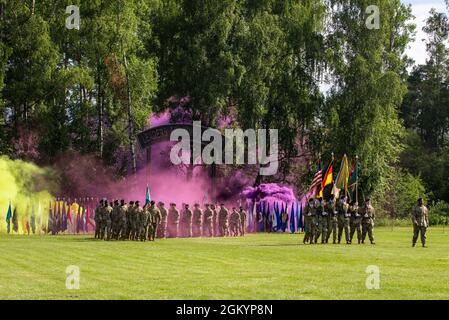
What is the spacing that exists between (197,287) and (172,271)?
3.78 meters

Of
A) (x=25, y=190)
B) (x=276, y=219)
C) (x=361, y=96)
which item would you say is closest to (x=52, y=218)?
(x=25, y=190)

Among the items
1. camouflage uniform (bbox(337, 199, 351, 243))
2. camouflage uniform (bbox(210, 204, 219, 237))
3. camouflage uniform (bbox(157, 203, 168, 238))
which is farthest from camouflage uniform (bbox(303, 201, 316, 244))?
camouflage uniform (bbox(210, 204, 219, 237))

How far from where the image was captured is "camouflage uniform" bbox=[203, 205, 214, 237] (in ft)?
140

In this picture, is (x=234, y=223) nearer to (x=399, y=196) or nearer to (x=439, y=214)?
(x=399, y=196)

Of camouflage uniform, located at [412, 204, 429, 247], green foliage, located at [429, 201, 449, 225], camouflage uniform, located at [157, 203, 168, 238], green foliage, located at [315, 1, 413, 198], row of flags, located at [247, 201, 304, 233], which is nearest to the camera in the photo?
camouflage uniform, located at [412, 204, 429, 247]

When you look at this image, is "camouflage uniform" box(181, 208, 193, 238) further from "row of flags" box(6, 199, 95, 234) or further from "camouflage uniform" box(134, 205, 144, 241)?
"row of flags" box(6, 199, 95, 234)

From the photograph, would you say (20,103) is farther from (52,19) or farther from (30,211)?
(30,211)

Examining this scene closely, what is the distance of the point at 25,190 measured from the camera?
48.7 metres

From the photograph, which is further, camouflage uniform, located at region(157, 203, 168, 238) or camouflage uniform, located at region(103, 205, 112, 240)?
camouflage uniform, located at region(157, 203, 168, 238)

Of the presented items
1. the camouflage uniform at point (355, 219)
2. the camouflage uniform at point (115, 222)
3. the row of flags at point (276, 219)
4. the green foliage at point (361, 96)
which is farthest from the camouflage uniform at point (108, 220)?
the green foliage at point (361, 96)

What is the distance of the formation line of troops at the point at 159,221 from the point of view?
1485 inches

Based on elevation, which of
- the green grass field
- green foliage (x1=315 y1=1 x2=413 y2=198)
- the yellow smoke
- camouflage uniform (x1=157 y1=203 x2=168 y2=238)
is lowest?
the green grass field

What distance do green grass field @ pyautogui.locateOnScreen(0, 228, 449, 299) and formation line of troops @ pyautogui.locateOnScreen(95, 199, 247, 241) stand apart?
6041 millimetres

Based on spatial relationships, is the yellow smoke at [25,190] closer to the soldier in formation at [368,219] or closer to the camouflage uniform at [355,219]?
the camouflage uniform at [355,219]
